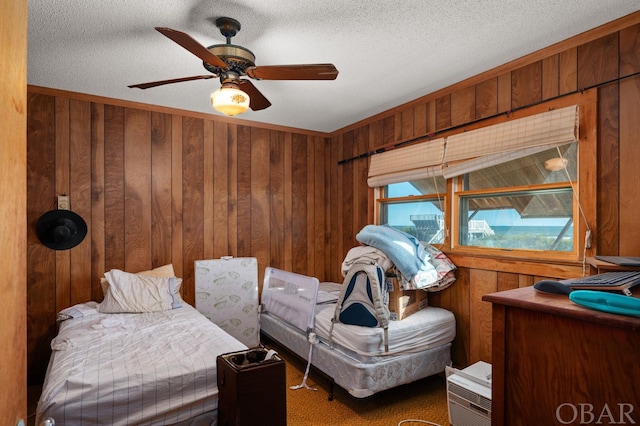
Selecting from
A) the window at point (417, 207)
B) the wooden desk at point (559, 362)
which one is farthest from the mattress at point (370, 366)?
the wooden desk at point (559, 362)

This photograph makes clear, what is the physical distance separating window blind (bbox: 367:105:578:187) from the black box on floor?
207 centimetres

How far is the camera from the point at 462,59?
2482 mm

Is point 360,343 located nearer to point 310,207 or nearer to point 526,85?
point 526,85

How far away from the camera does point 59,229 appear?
302 cm

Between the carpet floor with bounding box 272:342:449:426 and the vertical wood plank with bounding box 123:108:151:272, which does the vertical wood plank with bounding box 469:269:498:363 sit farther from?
the vertical wood plank with bounding box 123:108:151:272

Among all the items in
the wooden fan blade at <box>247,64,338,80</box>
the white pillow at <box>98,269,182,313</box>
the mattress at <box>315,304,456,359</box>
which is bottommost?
the mattress at <box>315,304,456,359</box>

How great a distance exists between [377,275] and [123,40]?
89.9 inches

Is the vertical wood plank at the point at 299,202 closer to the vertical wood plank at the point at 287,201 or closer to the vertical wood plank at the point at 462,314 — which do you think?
the vertical wood plank at the point at 287,201

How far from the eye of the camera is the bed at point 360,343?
244 cm

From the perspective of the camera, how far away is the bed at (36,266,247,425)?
66.3 inches

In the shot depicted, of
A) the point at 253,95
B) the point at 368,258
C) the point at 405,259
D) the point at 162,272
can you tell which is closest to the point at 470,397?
the point at 405,259

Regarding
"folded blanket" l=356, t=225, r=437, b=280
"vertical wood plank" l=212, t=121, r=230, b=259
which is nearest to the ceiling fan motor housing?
"folded blanket" l=356, t=225, r=437, b=280

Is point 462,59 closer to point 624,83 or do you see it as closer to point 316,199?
point 624,83

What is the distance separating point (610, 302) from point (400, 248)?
1.75 m
